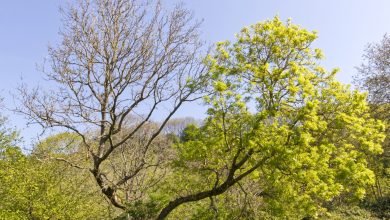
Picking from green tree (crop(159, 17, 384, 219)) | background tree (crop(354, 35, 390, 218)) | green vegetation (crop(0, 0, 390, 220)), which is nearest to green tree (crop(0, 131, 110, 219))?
green vegetation (crop(0, 0, 390, 220))

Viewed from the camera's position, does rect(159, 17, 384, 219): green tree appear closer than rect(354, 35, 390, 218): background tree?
Yes

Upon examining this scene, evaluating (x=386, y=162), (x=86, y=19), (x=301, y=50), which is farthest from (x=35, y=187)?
(x=386, y=162)

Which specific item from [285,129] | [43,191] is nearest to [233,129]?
[285,129]

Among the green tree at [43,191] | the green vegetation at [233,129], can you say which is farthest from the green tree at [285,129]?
the green tree at [43,191]

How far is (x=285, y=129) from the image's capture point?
30.8ft

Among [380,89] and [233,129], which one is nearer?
[233,129]

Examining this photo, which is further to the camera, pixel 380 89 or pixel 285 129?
pixel 380 89

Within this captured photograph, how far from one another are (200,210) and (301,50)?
712 cm

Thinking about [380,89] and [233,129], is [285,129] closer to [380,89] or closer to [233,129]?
[233,129]

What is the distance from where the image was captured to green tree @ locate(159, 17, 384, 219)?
376 inches

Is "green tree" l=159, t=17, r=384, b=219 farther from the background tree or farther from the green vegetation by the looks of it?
the background tree

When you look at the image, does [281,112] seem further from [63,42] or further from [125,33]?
[63,42]

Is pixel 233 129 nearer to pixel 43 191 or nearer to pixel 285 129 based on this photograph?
pixel 285 129

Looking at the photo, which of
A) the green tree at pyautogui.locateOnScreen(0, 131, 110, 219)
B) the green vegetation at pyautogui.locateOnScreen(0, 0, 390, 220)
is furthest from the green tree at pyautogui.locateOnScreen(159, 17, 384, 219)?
the green tree at pyautogui.locateOnScreen(0, 131, 110, 219)
